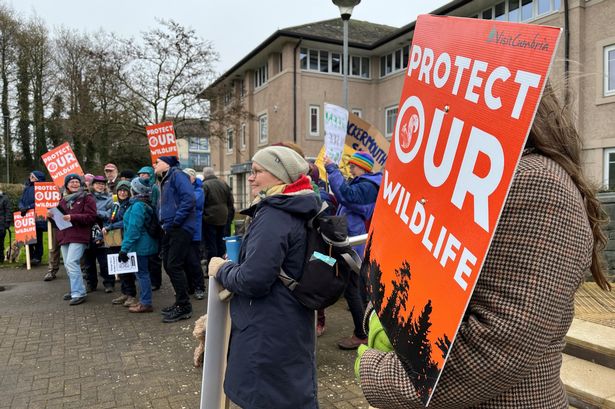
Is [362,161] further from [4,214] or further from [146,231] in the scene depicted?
[4,214]

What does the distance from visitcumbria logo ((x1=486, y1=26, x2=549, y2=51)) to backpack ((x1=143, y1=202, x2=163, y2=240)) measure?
566 centimetres

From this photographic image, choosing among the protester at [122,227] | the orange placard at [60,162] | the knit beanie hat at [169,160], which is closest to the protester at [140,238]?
the protester at [122,227]

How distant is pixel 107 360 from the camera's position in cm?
446

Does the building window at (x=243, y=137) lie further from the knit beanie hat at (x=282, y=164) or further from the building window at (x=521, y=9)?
the knit beanie hat at (x=282, y=164)

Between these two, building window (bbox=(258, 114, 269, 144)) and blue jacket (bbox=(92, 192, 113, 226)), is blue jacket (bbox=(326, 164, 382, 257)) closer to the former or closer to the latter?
blue jacket (bbox=(92, 192, 113, 226))

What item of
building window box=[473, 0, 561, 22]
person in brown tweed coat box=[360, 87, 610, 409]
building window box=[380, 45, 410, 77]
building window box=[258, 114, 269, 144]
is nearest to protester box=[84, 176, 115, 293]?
person in brown tweed coat box=[360, 87, 610, 409]

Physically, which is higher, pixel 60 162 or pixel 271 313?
pixel 60 162

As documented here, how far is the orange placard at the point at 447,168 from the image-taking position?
0.84 metres

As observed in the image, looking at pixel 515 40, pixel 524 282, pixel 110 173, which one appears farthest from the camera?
pixel 110 173

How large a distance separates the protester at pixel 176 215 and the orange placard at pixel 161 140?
1688 millimetres

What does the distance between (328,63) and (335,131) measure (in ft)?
62.9

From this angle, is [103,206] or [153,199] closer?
[153,199]

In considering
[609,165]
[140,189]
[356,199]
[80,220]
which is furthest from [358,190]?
[609,165]

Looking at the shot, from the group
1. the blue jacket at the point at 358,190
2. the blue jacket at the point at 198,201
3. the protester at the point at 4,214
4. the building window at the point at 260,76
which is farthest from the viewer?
the building window at the point at 260,76
